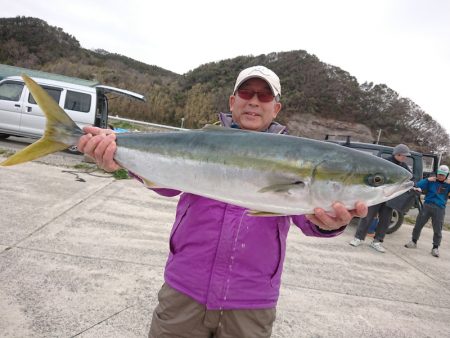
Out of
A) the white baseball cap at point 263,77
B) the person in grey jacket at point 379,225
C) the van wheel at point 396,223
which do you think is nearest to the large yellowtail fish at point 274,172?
the white baseball cap at point 263,77

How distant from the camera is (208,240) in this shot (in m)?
1.89

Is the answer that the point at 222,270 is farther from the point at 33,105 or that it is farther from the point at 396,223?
the point at 33,105

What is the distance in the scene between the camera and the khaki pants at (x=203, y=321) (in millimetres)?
1837

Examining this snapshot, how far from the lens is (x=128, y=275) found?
150 inches

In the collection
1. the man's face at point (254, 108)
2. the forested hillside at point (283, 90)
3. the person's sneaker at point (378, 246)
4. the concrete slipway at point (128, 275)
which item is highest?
the forested hillside at point (283, 90)

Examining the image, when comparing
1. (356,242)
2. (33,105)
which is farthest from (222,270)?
(33,105)

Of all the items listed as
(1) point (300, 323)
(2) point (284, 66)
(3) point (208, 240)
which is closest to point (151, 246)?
(1) point (300, 323)

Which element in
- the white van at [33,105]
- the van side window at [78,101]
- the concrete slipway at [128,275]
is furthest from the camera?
the van side window at [78,101]

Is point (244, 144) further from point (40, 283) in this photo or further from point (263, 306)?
point (40, 283)

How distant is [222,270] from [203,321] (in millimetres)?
291

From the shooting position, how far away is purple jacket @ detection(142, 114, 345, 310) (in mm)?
1847

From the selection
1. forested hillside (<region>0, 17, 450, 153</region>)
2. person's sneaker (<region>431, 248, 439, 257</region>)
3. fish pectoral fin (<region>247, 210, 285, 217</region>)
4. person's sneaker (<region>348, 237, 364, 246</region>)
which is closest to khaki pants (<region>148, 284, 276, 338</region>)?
fish pectoral fin (<region>247, 210, 285, 217</region>)

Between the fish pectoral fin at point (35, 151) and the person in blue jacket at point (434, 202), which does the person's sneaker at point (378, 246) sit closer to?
the person in blue jacket at point (434, 202)

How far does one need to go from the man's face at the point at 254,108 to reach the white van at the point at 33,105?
9.86 metres
